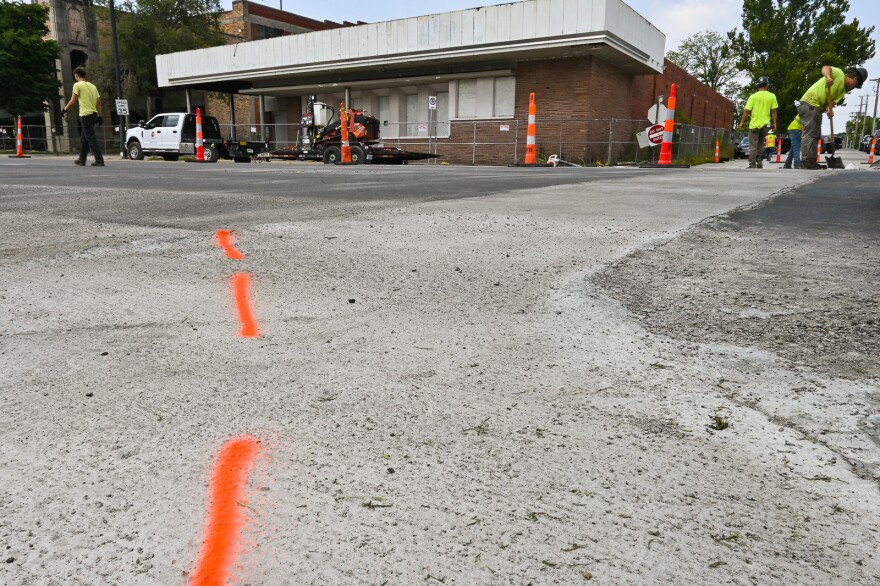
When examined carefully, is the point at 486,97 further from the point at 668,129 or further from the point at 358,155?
the point at 668,129

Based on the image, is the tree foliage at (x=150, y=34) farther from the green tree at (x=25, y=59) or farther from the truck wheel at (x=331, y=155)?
the truck wheel at (x=331, y=155)

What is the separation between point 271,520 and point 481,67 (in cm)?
2497

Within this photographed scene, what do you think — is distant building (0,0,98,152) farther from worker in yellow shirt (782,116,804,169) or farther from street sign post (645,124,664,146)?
worker in yellow shirt (782,116,804,169)

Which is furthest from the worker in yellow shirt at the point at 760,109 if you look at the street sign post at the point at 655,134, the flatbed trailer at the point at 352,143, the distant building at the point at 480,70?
the flatbed trailer at the point at 352,143

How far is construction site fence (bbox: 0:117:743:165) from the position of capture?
2283 cm

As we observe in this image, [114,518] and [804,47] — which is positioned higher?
[804,47]

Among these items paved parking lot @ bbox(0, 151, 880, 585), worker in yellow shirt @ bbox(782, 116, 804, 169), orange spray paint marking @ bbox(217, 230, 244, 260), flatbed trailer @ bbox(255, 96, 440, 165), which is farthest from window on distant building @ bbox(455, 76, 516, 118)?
paved parking lot @ bbox(0, 151, 880, 585)

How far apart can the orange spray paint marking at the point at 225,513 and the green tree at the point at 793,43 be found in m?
53.5

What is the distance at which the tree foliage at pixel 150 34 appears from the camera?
125ft

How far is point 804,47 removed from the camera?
160 ft

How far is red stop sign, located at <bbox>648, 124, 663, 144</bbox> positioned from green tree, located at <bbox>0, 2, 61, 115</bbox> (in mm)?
38177

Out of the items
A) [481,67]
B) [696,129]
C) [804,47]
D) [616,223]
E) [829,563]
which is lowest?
[829,563]

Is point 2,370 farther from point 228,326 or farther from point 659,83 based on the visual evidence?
point 659,83

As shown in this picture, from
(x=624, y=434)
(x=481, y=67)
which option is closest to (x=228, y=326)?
(x=624, y=434)
